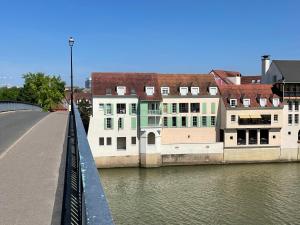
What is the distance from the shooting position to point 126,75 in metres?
54.3

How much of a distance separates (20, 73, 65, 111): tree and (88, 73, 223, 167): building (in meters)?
20.5

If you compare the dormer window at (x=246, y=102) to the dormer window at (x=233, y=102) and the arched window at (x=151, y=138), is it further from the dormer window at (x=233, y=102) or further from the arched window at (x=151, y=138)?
the arched window at (x=151, y=138)

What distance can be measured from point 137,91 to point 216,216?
25.5m

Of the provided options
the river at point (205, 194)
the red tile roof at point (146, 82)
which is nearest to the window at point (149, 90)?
the red tile roof at point (146, 82)

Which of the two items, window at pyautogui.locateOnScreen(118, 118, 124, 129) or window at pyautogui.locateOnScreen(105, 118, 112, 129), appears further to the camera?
window at pyautogui.locateOnScreen(118, 118, 124, 129)

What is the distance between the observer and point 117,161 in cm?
5012

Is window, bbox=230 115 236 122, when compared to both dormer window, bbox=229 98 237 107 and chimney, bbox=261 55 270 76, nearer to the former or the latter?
dormer window, bbox=229 98 237 107

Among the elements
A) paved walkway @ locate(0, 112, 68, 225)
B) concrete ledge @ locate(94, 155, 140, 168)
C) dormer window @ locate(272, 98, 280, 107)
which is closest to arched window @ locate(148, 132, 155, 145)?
concrete ledge @ locate(94, 155, 140, 168)

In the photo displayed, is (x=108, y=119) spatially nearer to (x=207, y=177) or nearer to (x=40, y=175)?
(x=207, y=177)

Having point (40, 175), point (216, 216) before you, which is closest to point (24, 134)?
point (40, 175)

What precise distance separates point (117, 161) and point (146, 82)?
37.3ft

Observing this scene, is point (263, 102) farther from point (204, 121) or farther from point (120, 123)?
point (120, 123)

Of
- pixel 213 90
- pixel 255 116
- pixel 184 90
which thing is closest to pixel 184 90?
pixel 184 90

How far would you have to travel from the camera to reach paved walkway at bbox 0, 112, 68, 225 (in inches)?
217
